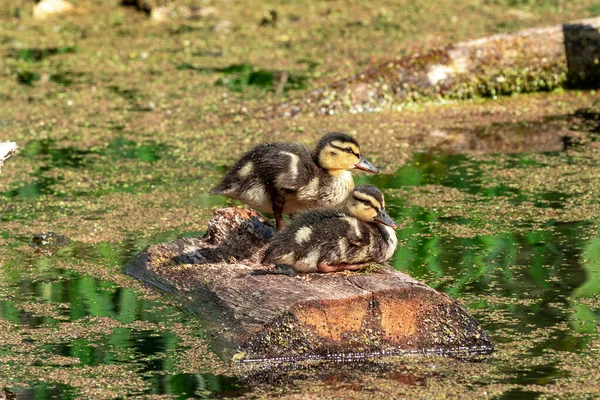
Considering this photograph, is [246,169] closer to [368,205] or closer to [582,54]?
[368,205]

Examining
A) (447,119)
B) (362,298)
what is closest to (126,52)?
(447,119)

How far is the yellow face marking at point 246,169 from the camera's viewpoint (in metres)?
6.16

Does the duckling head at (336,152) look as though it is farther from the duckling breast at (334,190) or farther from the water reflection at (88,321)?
the water reflection at (88,321)

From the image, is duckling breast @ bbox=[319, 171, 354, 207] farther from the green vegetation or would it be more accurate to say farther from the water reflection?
the water reflection

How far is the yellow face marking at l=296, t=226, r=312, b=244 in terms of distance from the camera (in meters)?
5.25

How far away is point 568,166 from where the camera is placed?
8289mm

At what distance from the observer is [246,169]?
6.17m

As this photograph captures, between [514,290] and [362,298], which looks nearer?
[362,298]

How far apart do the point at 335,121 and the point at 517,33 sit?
2.06 m

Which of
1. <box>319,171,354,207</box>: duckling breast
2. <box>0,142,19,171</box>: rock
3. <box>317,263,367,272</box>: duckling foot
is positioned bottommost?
<box>317,263,367,272</box>: duckling foot

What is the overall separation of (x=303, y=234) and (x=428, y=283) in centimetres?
106

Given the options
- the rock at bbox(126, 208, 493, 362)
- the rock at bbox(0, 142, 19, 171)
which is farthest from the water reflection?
the rock at bbox(0, 142, 19, 171)

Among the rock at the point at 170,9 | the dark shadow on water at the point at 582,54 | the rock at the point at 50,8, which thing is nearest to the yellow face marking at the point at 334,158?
the dark shadow on water at the point at 582,54

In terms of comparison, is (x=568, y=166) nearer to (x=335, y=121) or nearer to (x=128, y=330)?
(x=335, y=121)
